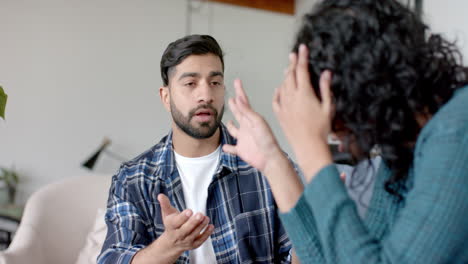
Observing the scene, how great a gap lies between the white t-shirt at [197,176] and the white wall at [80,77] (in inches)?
77.5

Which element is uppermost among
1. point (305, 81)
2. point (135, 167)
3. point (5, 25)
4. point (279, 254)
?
point (5, 25)

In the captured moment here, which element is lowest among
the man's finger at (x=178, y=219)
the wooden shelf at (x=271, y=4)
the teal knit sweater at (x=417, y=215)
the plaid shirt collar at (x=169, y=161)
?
the man's finger at (x=178, y=219)

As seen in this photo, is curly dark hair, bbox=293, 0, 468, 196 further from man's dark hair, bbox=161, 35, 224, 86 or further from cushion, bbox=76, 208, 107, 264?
cushion, bbox=76, 208, 107, 264

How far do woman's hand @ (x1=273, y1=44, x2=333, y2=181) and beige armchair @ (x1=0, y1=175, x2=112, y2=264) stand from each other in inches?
50.0

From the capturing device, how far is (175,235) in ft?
3.13

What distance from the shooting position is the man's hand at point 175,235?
3.01ft

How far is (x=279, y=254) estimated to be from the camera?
50.5 inches

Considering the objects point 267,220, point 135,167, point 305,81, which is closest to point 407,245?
point 305,81

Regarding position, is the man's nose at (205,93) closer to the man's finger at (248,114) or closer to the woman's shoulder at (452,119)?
the man's finger at (248,114)

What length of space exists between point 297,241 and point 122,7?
117 inches

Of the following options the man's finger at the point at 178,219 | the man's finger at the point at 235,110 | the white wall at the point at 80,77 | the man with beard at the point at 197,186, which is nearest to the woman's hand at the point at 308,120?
the man's finger at the point at 235,110

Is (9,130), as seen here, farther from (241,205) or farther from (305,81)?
(305,81)

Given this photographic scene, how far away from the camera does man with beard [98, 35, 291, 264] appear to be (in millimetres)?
1242

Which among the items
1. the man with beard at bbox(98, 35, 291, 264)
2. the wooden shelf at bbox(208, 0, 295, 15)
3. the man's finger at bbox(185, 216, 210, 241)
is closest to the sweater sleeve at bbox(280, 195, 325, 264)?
the man's finger at bbox(185, 216, 210, 241)
